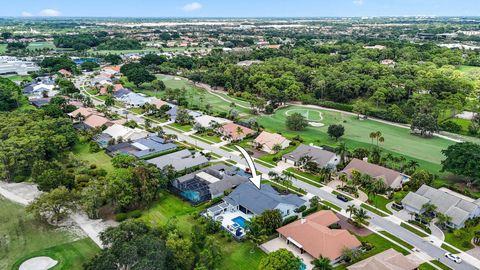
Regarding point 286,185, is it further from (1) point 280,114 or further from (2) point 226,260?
(1) point 280,114

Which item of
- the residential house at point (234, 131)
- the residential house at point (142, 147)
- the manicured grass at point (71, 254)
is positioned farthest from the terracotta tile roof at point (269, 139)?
the manicured grass at point (71, 254)

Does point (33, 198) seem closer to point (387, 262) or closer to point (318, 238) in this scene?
point (318, 238)

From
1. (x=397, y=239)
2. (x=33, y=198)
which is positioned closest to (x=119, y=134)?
(x=33, y=198)

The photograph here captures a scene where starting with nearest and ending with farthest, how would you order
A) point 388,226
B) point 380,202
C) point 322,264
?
point 322,264 < point 388,226 < point 380,202

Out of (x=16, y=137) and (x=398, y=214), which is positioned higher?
(x=16, y=137)

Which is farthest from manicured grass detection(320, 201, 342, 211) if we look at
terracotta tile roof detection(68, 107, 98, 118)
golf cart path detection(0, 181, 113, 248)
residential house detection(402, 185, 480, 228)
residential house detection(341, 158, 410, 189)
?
terracotta tile roof detection(68, 107, 98, 118)

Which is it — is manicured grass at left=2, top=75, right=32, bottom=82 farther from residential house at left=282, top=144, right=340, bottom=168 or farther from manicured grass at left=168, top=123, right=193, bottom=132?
residential house at left=282, top=144, right=340, bottom=168

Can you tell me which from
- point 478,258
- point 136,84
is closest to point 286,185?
point 478,258
